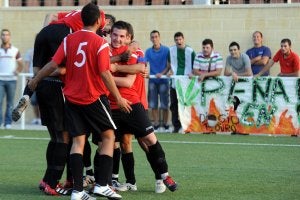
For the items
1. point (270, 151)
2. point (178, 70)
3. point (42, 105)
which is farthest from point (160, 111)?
point (42, 105)

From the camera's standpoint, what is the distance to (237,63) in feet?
57.0

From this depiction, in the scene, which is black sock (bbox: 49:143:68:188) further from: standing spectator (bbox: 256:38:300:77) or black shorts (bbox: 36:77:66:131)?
standing spectator (bbox: 256:38:300:77)

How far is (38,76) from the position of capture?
8.54 metres

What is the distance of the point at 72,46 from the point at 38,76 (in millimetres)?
600

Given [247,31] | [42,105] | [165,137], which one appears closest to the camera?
[42,105]

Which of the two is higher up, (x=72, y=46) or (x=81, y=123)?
(x=72, y=46)

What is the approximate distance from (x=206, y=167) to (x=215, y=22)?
8693 mm

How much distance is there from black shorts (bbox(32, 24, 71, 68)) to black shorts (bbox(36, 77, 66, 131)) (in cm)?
25

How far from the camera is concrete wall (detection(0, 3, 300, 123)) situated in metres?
19.0

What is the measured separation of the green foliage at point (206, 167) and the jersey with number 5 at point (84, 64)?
1.16 metres

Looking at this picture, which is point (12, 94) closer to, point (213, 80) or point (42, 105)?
point (213, 80)

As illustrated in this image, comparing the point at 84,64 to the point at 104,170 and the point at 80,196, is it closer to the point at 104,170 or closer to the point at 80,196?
the point at 104,170

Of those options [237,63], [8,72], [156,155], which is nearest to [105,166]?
[156,155]

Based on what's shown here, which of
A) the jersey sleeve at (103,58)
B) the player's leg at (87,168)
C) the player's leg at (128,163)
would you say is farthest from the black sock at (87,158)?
the jersey sleeve at (103,58)
